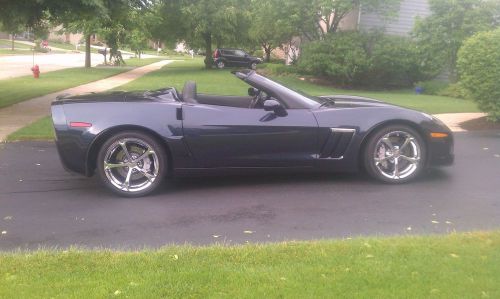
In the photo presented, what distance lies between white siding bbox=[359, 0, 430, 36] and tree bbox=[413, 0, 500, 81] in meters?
4.10

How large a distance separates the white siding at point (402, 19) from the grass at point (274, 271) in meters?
20.8

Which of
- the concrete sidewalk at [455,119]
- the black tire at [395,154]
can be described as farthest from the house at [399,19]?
the black tire at [395,154]

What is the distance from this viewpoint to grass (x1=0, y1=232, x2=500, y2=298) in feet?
10.5

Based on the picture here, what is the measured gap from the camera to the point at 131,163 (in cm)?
559

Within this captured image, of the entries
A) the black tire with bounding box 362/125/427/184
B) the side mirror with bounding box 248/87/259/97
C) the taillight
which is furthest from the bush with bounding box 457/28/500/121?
the taillight

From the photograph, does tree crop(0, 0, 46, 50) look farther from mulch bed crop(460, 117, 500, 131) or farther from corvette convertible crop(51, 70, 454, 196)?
mulch bed crop(460, 117, 500, 131)

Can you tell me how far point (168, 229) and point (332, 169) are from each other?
2059mm

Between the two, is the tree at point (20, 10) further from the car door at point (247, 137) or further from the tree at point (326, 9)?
the tree at point (326, 9)

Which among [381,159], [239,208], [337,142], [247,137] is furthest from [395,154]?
[239,208]

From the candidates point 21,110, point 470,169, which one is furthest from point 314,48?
point 470,169

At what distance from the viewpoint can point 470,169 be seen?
6848 millimetres

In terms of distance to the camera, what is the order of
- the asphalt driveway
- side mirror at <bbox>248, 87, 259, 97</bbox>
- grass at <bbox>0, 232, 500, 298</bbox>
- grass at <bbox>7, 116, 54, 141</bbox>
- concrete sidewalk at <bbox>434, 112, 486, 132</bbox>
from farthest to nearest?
concrete sidewalk at <bbox>434, 112, 486, 132</bbox> < grass at <bbox>7, 116, 54, 141</bbox> < side mirror at <bbox>248, 87, 259, 97</bbox> < the asphalt driveway < grass at <bbox>0, 232, 500, 298</bbox>

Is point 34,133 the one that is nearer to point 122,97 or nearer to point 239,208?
point 122,97

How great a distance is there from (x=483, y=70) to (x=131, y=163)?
22.8 ft
